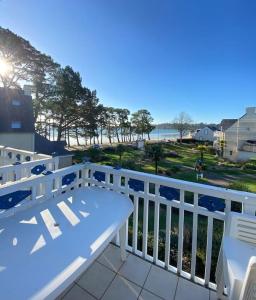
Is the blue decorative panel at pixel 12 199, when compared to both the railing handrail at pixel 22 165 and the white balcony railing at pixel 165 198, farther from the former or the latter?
the railing handrail at pixel 22 165

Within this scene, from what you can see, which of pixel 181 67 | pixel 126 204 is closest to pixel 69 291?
pixel 126 204

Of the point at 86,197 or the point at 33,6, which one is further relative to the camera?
the point at 33,6

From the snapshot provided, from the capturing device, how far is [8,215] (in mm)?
1490

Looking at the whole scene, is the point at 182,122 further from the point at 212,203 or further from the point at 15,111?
the point at 212,203

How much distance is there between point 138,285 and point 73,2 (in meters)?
4.59

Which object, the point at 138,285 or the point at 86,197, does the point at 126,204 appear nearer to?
the point at 86,197

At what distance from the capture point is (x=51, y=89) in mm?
15898

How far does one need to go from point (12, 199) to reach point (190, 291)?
5.42ft

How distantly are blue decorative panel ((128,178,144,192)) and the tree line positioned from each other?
47.3ft

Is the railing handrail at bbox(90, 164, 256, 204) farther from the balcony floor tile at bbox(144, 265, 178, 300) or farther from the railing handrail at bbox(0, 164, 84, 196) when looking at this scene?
the balcony floor tile at bbox(144, 265, 178, 300)

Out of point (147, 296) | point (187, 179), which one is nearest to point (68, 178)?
point (147, 296)

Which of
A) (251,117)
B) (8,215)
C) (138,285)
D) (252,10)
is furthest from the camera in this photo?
(251,117)

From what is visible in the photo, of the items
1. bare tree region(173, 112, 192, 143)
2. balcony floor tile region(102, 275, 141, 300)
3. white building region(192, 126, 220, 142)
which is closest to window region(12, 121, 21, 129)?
balcony floor tile region(102, 275, 141, 300)

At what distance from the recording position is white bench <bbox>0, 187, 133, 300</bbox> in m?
0.85
